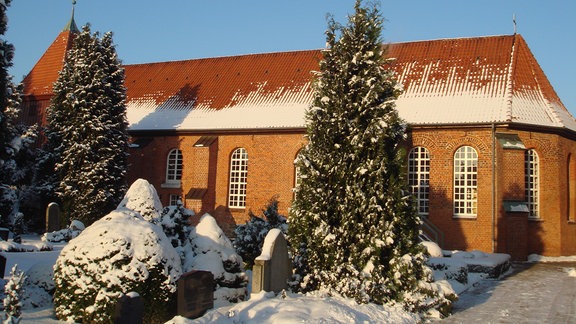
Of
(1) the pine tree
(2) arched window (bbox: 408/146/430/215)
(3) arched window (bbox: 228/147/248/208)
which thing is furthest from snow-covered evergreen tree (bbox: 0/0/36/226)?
(2) arched window (bbox: 408/146/430/215)

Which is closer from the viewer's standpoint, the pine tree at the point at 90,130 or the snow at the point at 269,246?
the snow at the point at 269,246

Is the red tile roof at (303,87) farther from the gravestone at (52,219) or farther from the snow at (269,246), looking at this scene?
the snow at (269,246)

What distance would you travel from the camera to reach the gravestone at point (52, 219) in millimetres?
20609

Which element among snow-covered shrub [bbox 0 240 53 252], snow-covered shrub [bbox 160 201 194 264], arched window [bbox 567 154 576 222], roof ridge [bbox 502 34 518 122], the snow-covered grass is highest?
roof ridge [bbox 502 34 518 122]

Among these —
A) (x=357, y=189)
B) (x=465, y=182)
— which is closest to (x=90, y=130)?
(x=465, y=182)

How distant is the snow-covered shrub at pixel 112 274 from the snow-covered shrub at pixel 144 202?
105 inches

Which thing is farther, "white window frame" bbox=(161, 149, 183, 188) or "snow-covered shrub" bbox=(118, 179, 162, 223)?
"white window frame" bbox=(161, 149, 183, 188)

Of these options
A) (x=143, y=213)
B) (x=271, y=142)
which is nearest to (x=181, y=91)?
(x=271, y=142)

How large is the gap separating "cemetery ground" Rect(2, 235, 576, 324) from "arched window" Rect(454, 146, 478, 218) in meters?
4.49

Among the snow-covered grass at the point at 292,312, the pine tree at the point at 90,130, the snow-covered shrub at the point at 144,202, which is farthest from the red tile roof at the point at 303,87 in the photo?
the snow-covered grass at the point at 292,312

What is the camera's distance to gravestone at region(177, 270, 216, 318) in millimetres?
8164

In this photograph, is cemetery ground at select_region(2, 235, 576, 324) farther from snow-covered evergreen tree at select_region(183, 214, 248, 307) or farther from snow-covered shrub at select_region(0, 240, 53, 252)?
snow-covered evergreen tree at select_region(183, 214, 248, 307)

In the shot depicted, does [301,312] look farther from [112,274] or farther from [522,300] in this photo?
[522,300]

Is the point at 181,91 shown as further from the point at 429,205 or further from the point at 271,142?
the point at 429,205
